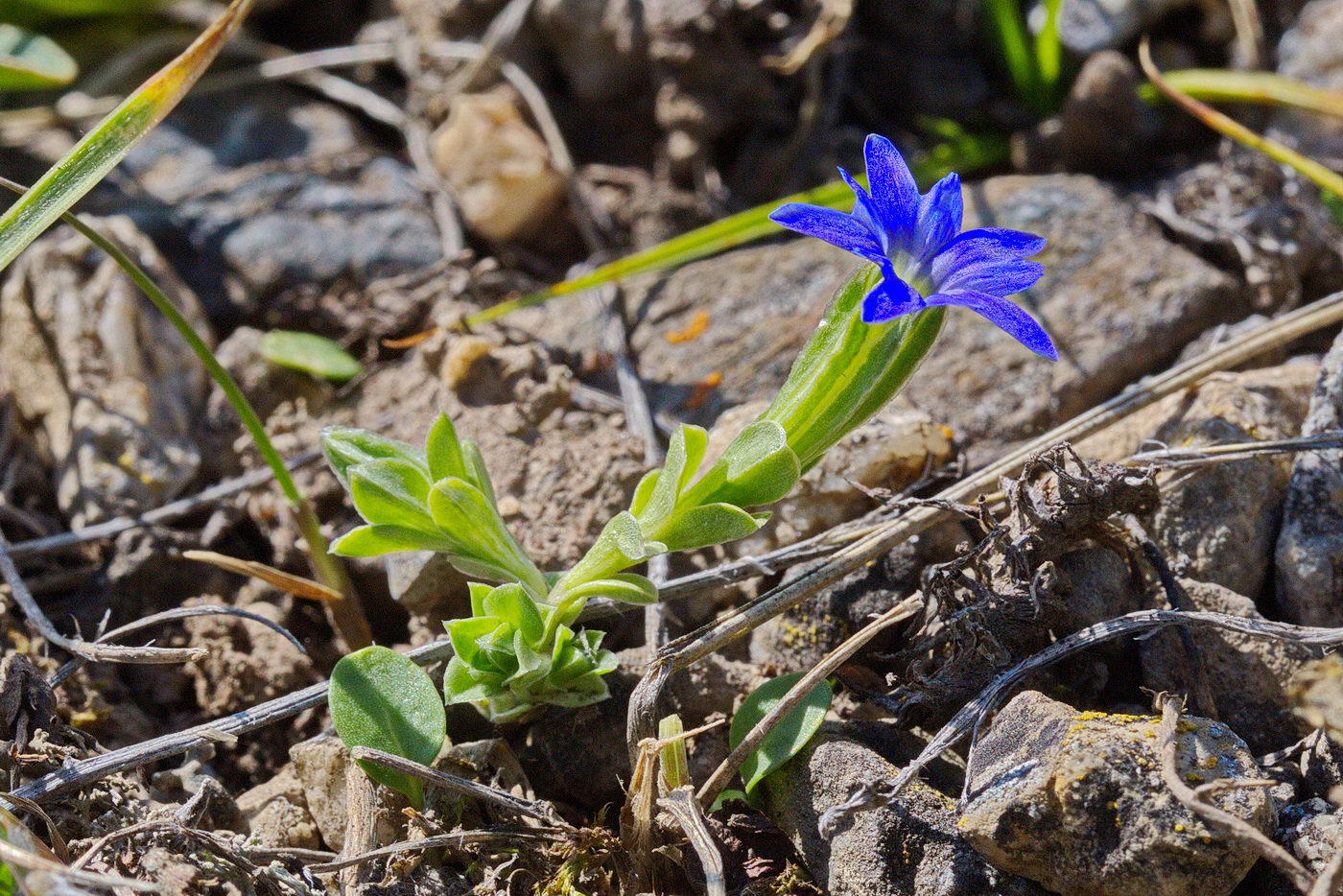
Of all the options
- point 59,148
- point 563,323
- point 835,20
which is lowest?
point 563,323

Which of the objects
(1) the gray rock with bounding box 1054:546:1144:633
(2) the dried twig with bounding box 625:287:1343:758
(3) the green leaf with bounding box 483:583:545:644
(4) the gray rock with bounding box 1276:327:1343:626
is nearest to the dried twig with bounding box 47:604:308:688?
(3) the green leaf with bounding box 483:583:545:644

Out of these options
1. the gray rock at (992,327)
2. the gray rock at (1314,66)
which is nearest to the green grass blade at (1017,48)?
the gray rock at (992,327)

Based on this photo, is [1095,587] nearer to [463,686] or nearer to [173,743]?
[463,686]

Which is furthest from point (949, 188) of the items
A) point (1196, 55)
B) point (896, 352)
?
point (1196, 55)

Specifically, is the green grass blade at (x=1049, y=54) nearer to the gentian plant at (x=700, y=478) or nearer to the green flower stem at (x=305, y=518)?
the gentian plant at (x=700, y=478)

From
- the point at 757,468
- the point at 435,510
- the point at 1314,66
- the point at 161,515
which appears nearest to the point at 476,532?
the point at 435,510

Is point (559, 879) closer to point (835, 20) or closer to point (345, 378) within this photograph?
point (345, 378)
